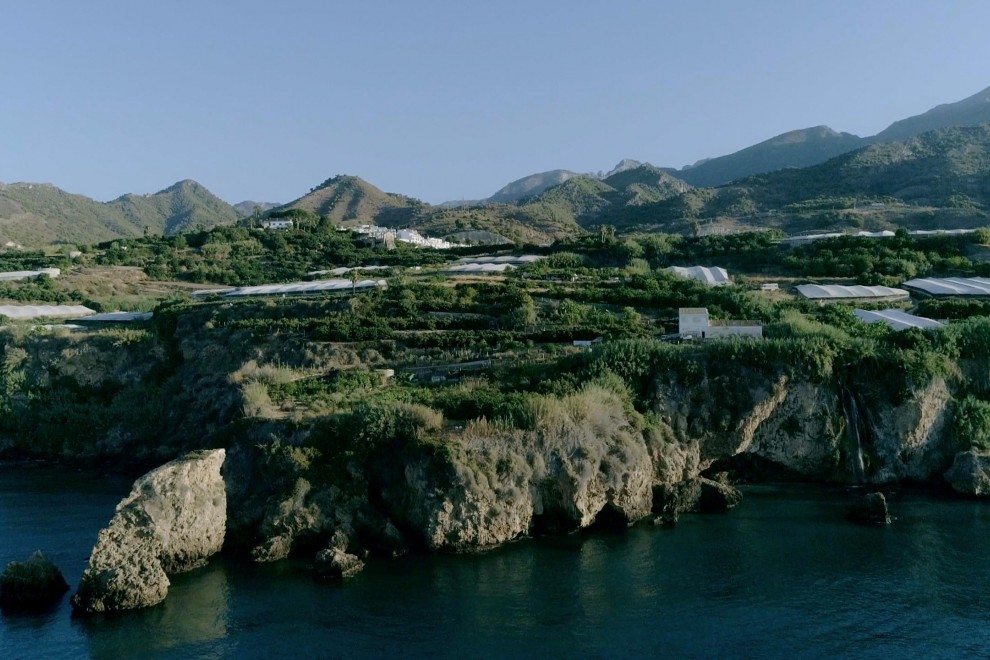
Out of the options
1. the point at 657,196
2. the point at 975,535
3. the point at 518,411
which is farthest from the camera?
the point at 657,196

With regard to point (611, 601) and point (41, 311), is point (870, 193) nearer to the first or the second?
point (41, 311)

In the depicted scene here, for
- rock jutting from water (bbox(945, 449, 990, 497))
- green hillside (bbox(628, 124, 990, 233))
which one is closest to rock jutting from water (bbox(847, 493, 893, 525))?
rock jutting from water (bbox(945, 449, 990, 497))

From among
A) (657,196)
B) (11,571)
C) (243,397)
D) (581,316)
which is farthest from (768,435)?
(657,196)

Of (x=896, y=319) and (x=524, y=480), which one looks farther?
(x=896, y=319)

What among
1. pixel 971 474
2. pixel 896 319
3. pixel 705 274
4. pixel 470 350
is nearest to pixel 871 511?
pixel 971 474

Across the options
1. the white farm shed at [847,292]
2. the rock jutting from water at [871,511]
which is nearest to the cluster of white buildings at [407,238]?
the white farm shed at [847,292]

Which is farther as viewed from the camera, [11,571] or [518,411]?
[518,411]

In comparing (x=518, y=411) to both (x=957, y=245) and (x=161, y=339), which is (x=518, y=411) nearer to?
(x=161, y=339)
